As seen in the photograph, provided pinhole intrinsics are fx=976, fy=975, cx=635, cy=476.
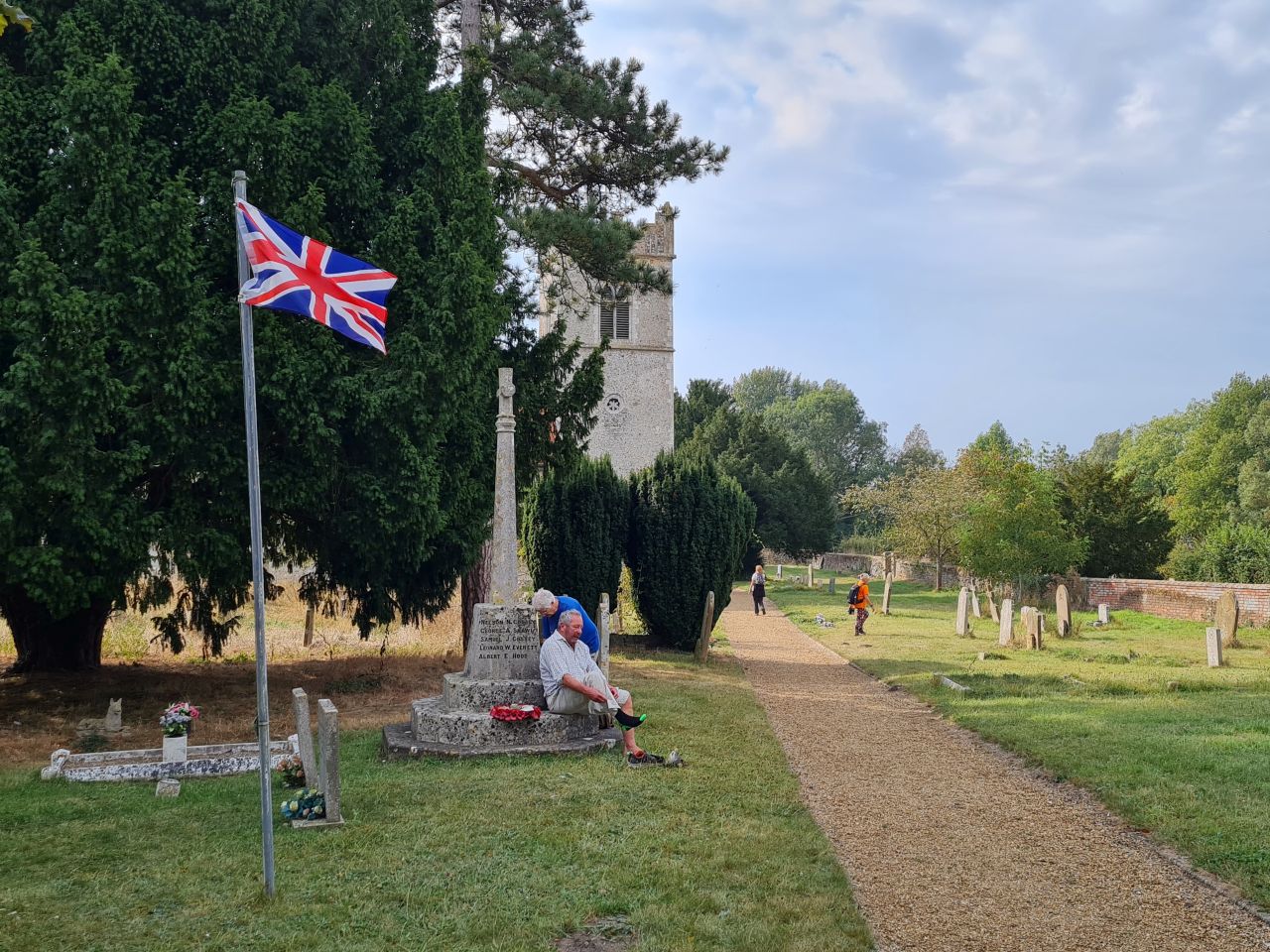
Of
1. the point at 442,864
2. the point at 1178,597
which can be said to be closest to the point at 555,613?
the point at 442,864

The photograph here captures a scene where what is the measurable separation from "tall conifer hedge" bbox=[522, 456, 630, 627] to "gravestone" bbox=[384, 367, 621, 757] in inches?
301

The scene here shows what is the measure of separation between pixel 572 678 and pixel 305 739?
9.15 feet

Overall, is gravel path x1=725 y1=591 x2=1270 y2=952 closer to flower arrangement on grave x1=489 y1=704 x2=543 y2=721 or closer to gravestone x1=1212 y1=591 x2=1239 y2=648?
flower arrangement on grave x1=489 y1=704 x2=543 y2=721

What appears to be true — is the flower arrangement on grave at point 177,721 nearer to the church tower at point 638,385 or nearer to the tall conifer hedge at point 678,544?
the tall conifer hedge at point 678,544

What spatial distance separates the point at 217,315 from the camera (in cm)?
1119

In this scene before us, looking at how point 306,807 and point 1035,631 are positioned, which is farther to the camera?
point 1035,631

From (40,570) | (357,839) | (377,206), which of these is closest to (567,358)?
(377,206)

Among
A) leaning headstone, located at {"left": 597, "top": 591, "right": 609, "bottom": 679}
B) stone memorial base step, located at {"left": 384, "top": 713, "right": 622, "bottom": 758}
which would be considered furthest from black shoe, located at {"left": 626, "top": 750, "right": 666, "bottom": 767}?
leaning headstone, located at {"left": 597, "top": 591, "right": 609, "bottom": 679}

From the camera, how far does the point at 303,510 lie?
12.3 m

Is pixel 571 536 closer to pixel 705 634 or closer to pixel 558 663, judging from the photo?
pixel 705 634

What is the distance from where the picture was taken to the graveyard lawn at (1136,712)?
7.29 m

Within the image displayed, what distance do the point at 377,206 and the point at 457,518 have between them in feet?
14.2

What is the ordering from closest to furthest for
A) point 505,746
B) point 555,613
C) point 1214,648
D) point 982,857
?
point 982,857
point 505,746
point 555,613
point 1214,648

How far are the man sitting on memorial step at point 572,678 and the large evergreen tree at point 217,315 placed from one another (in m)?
3.04
